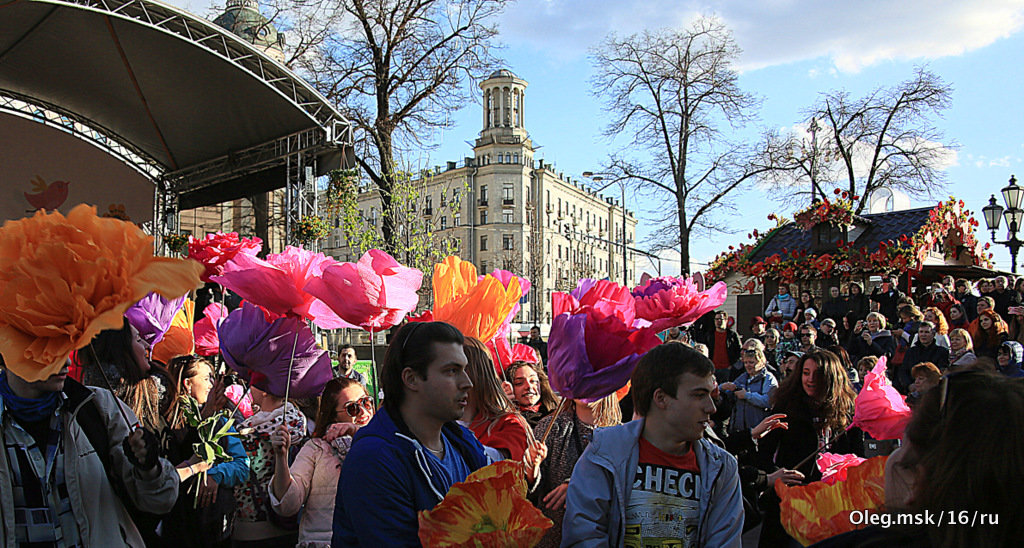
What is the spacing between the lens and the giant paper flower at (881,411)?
317cm

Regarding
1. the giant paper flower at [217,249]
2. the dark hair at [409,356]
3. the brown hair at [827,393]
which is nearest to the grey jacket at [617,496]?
the dark hair at [409,356]

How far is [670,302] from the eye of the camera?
3.35m

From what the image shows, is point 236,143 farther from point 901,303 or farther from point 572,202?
point 572,202

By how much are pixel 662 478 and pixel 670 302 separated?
1.14 metres

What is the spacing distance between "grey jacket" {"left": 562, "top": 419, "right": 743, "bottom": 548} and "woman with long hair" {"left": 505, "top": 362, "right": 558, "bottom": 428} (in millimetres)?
1542

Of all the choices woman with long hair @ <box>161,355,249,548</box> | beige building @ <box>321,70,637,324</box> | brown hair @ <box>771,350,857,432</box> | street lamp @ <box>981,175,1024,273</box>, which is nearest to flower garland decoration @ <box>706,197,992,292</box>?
street lamp @ <box>981,175,1024,273</box>

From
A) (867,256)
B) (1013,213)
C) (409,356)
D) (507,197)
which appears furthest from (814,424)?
(507,197)

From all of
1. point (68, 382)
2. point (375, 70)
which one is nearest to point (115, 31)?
point (375, 70)

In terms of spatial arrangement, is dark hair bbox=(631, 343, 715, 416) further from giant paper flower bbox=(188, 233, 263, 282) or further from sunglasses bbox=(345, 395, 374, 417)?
giant paper flower bbox=(188, 233, 263, 282)

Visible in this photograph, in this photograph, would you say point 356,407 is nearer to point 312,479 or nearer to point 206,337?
point 312,479

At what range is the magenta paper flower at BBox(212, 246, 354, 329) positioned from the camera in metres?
2.93

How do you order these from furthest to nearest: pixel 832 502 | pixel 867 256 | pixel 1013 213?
pixel 867 256
pixel 1013 213
pixel 832 502

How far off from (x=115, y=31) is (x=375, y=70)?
5.44 meters

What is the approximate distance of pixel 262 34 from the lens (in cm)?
2080
